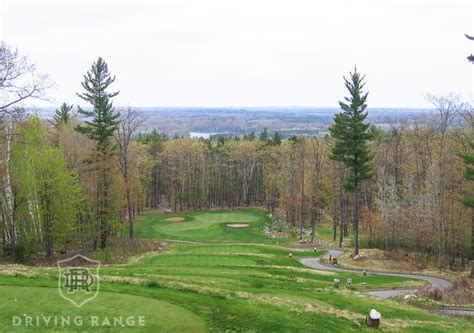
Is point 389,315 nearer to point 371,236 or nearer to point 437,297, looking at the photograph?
point 437,297

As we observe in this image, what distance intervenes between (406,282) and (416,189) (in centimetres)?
2166

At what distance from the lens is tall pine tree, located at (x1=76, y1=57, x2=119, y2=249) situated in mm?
36188

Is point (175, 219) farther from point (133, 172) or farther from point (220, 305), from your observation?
point (220, 305)

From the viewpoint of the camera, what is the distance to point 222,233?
180 feet

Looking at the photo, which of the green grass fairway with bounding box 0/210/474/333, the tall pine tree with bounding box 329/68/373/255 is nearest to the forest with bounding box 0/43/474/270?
the tall pine tree with bounding box 329/68/373/255

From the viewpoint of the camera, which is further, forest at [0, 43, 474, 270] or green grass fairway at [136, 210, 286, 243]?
green grass fairway at [136, 210, 286, 243]

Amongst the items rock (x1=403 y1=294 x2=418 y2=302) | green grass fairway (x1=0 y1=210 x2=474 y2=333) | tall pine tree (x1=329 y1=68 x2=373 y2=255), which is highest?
tall pine tree (x1=329 y1=68 x2=373 y2=255)

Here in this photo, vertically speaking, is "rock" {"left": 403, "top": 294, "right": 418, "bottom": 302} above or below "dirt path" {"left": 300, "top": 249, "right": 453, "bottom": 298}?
above

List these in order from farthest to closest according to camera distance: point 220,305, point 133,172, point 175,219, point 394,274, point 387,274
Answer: point 175,219 < point 133,172 < point 394,274 < point 387,274 < point 220,305

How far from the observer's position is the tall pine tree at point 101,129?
36188mm

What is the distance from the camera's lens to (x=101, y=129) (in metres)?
37.2

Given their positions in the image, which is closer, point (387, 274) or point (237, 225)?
point (387, 274)

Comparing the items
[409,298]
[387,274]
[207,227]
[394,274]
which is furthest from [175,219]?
[409,298]

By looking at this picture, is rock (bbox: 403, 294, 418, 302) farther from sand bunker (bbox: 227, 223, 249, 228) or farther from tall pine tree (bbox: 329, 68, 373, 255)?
sand bunker (bbox: 227, 223, 249, 228)
